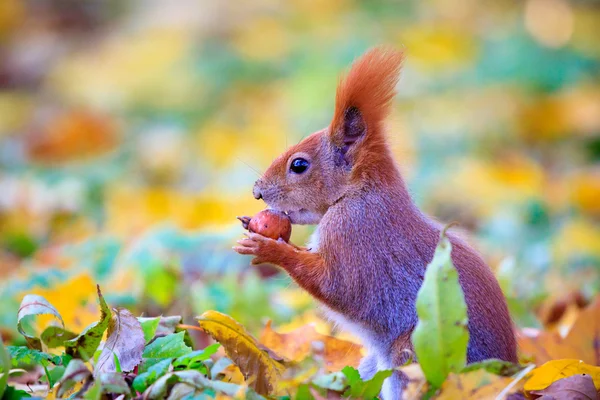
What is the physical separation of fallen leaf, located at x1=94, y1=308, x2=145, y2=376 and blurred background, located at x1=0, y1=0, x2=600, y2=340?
0.72 m

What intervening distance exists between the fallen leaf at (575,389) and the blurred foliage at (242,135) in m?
1.08

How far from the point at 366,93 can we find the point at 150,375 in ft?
3.85

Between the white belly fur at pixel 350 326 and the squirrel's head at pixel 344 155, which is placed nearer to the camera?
the white belly fur at pixel 350 326

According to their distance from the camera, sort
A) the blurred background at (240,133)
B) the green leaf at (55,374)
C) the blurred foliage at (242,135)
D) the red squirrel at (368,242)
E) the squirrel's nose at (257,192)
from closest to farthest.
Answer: the green leaf at (55,374) → the red squirrel at (368,242) → the squirrel's nose at (257,192) → the blurred foliage at (242,135) → the blurred background at (240,133)

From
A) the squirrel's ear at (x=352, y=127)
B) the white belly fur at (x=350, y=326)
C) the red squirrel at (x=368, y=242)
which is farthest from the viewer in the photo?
the squirrel's ear at (x=352, y=127)

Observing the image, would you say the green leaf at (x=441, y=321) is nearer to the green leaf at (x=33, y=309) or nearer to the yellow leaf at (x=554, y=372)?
the yellow leaf at (x=554, y=372)

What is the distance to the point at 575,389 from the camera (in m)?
1.94

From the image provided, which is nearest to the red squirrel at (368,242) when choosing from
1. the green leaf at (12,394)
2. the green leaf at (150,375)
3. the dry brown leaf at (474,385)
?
the dry brown leaf at (474,385)

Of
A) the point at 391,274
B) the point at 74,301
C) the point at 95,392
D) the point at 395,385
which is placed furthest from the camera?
the point at 74,301

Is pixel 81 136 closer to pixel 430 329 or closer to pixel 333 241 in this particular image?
pixel 333 241

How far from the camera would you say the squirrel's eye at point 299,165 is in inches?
106

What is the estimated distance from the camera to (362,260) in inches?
91.7

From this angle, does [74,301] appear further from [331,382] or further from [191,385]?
[331,382]

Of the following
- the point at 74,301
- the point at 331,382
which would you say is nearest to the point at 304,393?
the point at 331,382
